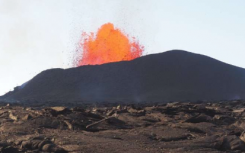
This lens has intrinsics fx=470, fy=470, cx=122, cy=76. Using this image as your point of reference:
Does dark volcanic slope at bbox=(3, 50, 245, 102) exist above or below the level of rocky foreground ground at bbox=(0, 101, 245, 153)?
above

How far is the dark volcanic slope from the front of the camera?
85250 millimetres

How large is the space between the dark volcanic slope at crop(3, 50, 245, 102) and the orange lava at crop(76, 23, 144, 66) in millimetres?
11308

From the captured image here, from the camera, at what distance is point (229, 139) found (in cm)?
1219

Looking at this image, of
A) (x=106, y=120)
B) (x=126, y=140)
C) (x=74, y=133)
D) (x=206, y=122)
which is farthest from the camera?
(x=206, y=122)

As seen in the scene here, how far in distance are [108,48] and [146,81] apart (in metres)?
23.2

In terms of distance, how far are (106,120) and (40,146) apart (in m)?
5.20

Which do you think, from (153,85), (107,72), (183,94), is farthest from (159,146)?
(107,72)

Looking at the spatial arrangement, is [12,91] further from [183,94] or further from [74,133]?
[74,133]

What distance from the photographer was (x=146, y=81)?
307 ft

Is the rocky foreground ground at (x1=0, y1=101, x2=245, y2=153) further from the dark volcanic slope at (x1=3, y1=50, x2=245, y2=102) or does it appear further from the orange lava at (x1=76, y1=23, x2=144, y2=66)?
the orange lava at (x1=76, y1=23, x2=144, y2=66)

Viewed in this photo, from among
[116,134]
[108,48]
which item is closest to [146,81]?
[108,48]

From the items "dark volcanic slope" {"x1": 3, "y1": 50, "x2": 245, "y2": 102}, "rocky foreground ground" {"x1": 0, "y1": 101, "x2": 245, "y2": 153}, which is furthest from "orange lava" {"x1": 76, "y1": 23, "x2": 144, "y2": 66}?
"rocky foreground ground" {"x1": 0, "y1": 101, "x2": 245, "y2": 153}

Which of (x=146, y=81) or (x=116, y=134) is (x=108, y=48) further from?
(x=116, y=134)

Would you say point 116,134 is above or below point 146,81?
below
